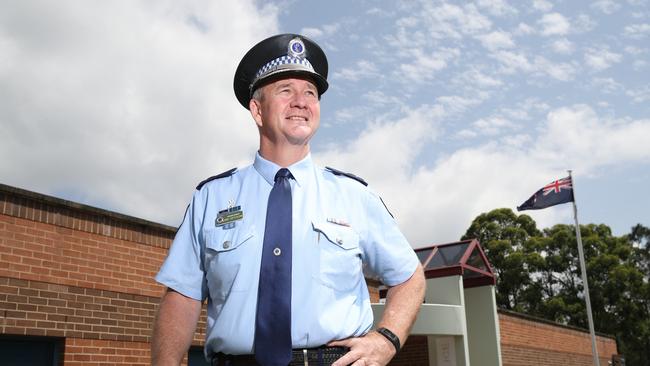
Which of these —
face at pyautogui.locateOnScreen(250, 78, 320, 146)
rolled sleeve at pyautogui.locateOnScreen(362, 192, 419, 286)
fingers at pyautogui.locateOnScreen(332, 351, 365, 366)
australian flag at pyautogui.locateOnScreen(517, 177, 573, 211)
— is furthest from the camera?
australian flag at pyautogui.locateOnScreen(517, 177, 573, 211)

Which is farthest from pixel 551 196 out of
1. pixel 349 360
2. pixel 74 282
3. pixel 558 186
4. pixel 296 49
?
pixel 349 360

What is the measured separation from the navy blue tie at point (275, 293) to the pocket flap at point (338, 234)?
122 millimetres

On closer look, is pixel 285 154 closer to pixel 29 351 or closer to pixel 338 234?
pixel 338 234

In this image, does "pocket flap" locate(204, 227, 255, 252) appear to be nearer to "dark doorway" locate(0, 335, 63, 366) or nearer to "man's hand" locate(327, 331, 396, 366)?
"man's hand" locate(327, 331, 396, 366)

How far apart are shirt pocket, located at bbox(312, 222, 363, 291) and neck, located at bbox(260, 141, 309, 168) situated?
0.35 m

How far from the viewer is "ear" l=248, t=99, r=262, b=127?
2729 millimetres

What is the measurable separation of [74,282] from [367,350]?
7.46m

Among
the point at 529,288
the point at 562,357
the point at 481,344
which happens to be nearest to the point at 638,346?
the point at 529,288

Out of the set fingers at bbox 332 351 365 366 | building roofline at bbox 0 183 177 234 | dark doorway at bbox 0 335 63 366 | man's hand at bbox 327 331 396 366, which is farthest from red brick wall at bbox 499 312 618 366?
fingers at bbox 332 351 365 366

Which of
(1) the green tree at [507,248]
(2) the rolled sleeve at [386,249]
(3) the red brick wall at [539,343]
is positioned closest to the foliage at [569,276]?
(1) the green tree at [507,248]

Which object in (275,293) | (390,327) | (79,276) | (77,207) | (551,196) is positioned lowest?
(390,327)

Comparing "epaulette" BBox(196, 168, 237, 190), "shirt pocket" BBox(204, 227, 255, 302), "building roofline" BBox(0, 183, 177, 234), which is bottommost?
"shirt pocket" BBox(204, 227, 255, 302)

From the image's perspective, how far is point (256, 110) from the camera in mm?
2754

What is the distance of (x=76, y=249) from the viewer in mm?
8898
